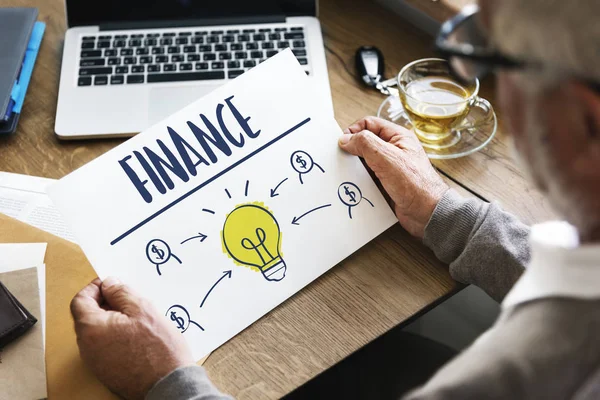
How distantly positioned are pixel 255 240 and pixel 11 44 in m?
0.59

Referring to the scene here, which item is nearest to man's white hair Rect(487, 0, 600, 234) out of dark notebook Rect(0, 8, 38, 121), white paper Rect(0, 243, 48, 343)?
white paper Rect(0, 243, 48, 343)

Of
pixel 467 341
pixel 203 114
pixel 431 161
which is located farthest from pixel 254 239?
pixel 467 341

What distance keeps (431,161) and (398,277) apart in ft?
0.74

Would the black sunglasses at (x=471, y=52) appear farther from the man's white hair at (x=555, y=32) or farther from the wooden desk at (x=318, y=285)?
the wooden desk at (x=318, y=285)

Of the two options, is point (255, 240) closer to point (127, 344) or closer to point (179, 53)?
point (127, 344)

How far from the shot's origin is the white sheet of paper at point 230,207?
89cm

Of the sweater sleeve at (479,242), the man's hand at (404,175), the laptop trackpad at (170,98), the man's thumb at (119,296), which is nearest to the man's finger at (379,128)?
the man's hand at (404,175)

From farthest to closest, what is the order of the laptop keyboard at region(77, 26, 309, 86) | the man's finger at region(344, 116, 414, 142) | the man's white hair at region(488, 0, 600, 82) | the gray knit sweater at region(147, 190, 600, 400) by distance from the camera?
1. the laptop keyboard at region(77, 26, 309, 86)
2. the man's finger at region(344, 116, 414, 142)
3. the gray knit sweater at region(147, 190, 600, 400)
4. the man's white hair at region(488, 0, 600, 82)

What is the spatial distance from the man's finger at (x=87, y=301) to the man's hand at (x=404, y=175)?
38 cm

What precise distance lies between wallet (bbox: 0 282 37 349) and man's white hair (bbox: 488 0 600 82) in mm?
624

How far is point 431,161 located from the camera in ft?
3.53

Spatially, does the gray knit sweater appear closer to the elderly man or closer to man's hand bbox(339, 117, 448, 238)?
the elderly man

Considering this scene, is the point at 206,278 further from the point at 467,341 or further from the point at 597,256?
the point at 467,341

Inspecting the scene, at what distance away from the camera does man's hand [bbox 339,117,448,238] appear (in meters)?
0.95
